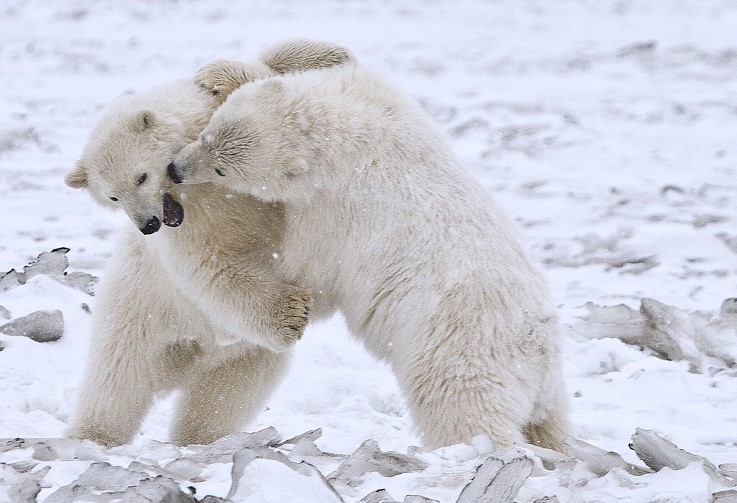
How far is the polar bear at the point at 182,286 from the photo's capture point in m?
3.85

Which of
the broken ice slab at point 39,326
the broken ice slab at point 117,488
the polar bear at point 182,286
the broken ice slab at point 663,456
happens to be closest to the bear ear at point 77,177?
the polar bear at point 182,286

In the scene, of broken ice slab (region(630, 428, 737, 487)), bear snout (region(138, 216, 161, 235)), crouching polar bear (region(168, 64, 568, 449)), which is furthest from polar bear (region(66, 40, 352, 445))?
broken ice slab (region(630, 428, 737, 487))

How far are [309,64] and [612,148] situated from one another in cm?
651

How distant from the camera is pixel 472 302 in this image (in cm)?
349

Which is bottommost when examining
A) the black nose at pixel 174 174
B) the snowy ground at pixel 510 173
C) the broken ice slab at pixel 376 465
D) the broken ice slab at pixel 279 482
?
the snowy ground at pixel 510 173

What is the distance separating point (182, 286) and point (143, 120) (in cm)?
66

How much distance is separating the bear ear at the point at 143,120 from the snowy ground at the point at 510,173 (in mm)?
697

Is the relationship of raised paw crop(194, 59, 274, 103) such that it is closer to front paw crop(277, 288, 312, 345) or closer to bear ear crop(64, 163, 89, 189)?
bear ear crop(64, 163, 89, 189)

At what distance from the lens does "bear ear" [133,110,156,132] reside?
3.91m

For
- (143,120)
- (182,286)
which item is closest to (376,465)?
(182,286)

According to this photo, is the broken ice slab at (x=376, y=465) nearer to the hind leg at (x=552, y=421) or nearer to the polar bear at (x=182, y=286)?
the hind leg at (x=552, y=421)

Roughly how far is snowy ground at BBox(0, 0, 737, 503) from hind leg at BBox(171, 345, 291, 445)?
0.27 meters

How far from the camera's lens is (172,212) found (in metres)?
3.91

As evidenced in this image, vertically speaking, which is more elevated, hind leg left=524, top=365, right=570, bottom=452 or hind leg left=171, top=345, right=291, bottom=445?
hind leg left=524, top=365, right=570, bottom=452
